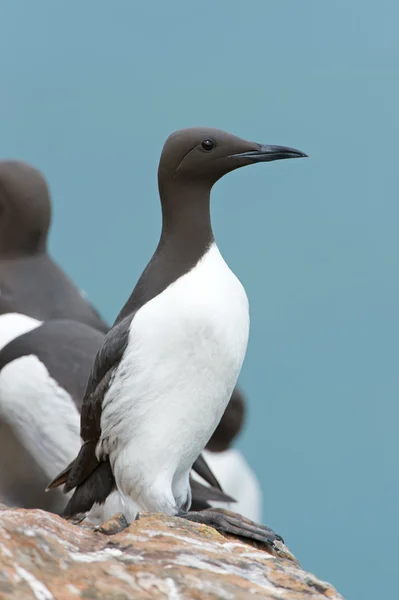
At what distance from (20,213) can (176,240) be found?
7.39 ft

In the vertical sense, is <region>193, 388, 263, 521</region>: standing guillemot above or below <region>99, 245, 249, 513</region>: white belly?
below

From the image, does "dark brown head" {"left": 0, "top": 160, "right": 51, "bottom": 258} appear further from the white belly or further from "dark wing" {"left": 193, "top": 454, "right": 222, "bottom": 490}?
A: the white belly

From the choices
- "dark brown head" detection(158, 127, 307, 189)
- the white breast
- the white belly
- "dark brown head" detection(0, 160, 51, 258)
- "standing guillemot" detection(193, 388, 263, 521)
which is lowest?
"standing guillemot" detection(193, 388, 263, 521)

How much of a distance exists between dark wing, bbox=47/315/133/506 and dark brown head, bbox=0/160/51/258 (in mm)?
2075

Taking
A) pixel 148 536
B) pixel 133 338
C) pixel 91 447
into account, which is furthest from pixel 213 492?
pixel 148 536

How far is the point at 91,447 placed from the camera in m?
2.70

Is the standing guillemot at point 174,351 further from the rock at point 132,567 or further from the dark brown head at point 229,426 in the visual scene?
the dark brown head at point 229,426

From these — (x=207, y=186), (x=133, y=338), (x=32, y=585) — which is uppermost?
(x=207, y=186)

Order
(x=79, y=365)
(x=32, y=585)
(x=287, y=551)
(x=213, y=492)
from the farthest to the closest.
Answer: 1. (x=79, y=365)
2. (x=213, y=492)
3. (x=287, y=551)
4. (x=32, y=585)

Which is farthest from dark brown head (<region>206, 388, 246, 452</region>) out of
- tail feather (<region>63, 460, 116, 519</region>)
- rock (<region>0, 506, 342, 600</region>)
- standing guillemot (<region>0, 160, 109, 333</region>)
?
rock (<region>0, 506, 342, 600</region>)

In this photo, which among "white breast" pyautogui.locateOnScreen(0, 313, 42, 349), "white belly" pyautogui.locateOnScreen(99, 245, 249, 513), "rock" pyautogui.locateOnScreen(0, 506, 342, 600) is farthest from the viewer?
"white breast" pyautogui.locateOnScreen(0, 313, 42, 349)

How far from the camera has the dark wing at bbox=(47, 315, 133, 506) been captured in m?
2.60

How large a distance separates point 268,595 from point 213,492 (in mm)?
1463

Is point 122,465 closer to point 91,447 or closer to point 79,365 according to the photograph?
point 91,447
